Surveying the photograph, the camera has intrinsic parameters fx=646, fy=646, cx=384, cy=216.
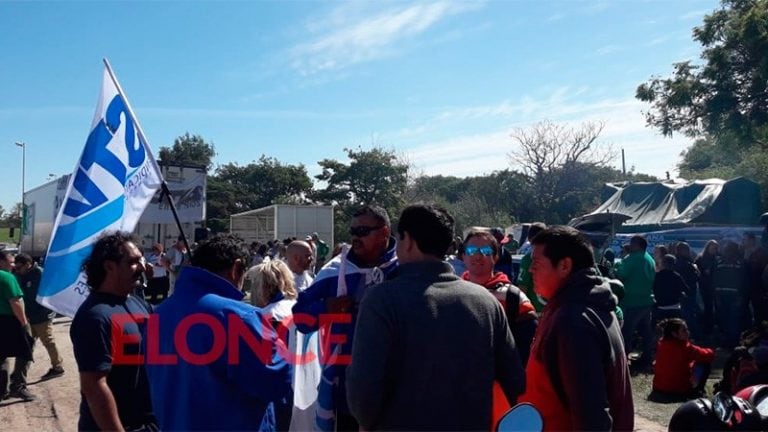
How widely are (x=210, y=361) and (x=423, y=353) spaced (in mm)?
976


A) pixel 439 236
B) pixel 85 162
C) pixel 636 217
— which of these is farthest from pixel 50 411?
pixel 636 217

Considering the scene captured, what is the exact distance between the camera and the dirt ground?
6.72m

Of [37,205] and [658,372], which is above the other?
[37,205]

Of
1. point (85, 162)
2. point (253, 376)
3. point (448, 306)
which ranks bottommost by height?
point (253, 376)

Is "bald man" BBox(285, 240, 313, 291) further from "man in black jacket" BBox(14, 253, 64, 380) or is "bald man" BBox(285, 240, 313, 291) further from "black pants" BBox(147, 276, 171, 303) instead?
"black pants" BBox(147, 276, 171, 303)

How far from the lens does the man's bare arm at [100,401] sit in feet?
9.14

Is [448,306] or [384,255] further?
[384,255]

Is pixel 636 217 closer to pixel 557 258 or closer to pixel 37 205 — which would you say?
pixel 557 258

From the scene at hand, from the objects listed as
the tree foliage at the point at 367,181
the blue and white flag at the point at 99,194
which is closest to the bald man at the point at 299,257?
the blue and white flag at the point at 99,194

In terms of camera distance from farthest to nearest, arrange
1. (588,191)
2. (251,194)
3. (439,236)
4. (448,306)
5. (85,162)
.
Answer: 1. (251,194)
2. (588,191)
3. (85,162)
4. (439,236)
5. (448,306)

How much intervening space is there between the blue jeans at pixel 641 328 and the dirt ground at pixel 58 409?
52 cm

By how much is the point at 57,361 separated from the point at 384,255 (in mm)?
7637

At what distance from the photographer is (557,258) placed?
2.67m

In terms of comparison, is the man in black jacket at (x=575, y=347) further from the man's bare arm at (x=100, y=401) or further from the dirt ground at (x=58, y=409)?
the dirt ground at (x=58, y=409)
